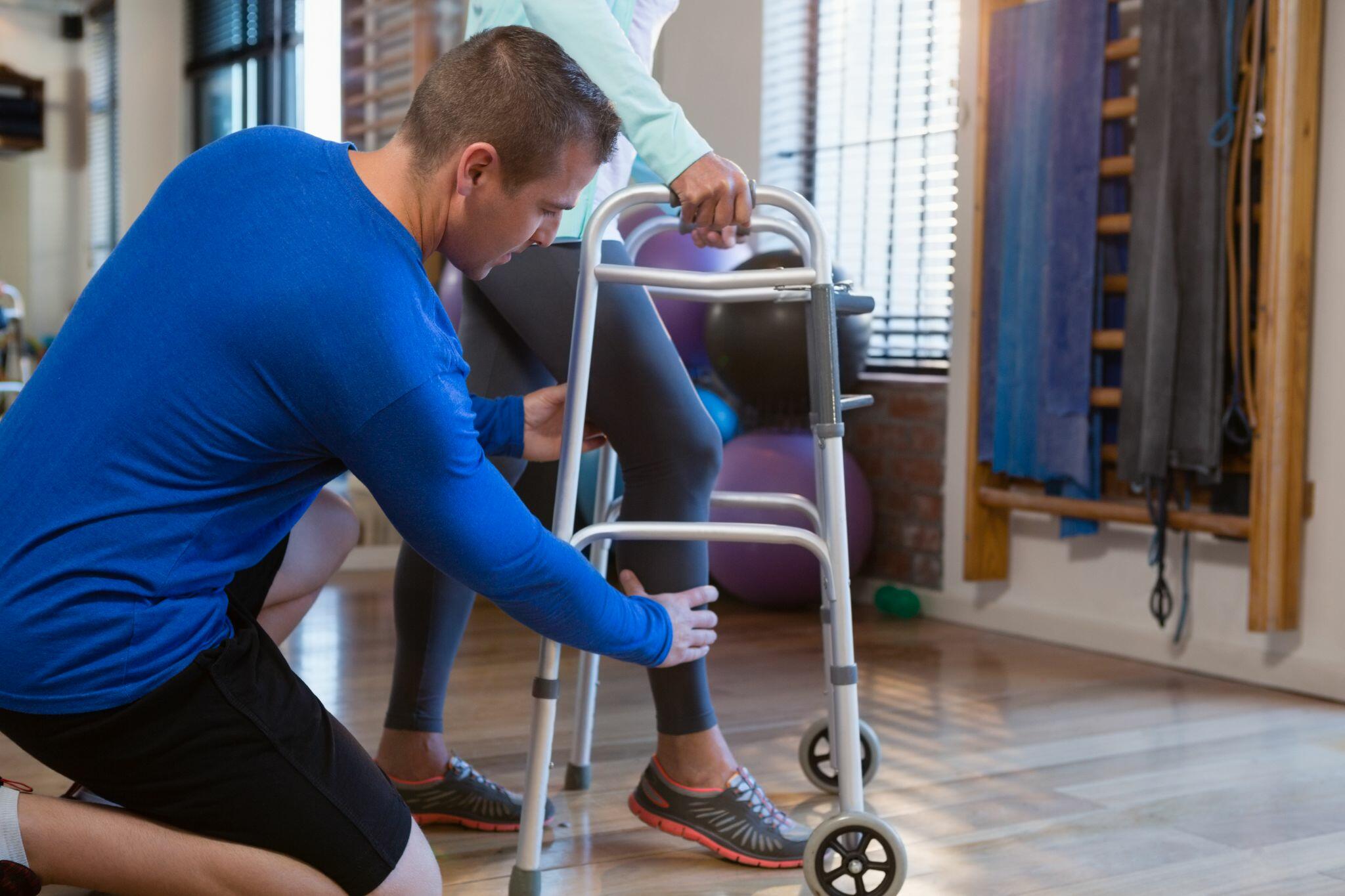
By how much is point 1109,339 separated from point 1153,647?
701mm

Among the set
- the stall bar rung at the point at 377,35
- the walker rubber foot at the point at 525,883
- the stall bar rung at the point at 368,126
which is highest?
the stall bar rung at the point at 377,35

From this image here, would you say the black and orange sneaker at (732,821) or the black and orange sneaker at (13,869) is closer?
the black and orange sneaker at (13,869)

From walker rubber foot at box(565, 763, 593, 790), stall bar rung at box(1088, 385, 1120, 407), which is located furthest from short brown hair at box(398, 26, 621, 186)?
stall bar rung at box(1088, 385, 1120, 407)

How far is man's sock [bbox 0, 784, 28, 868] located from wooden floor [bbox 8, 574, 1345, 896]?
514 millimetres

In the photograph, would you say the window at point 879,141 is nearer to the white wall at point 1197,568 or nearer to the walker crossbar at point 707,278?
the white wall at point 1197,568

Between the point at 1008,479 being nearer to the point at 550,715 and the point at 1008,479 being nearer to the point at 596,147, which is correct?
the point at 550,715

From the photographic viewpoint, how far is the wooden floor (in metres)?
1.61

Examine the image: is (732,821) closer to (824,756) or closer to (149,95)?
(824,756)

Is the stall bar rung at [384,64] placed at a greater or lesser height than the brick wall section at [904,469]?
greater

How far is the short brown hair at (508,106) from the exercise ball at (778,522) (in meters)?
2.21

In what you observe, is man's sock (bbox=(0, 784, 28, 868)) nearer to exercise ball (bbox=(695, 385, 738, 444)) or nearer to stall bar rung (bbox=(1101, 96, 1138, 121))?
exercise ball (bbox=(695, 385, 738, 444))

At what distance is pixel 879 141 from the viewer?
3955 millimetres

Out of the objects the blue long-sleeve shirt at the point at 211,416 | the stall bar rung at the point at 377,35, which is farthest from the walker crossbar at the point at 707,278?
the stall bar rung at the point at 377,35

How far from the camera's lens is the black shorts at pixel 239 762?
1.10 m
